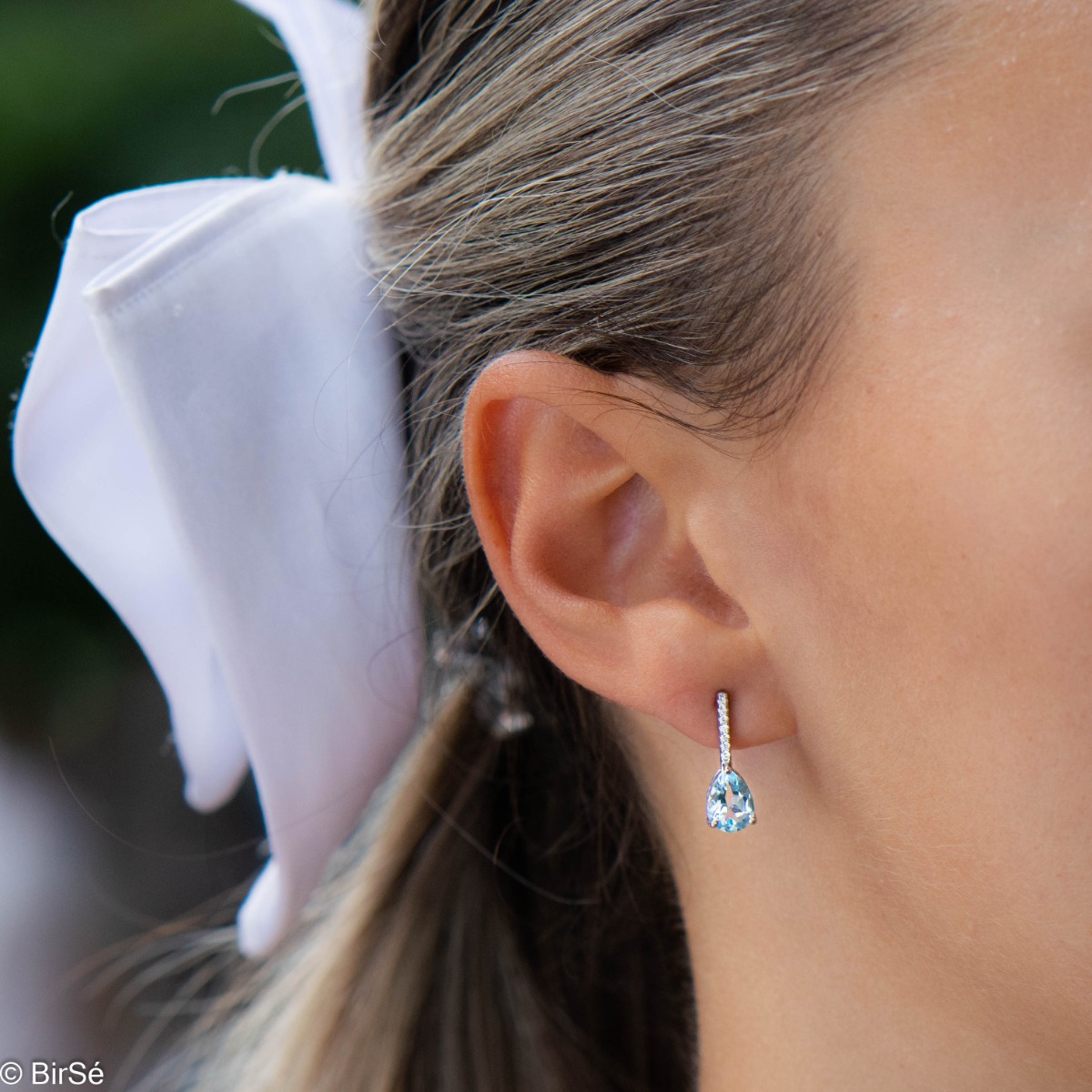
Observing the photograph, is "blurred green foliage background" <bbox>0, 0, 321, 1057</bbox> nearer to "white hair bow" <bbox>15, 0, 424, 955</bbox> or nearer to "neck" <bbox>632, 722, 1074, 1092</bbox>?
"white hair bow" <bbox>15, 0, 424, 955</bbox>

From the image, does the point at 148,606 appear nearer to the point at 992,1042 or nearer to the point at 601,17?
the point at 601,17

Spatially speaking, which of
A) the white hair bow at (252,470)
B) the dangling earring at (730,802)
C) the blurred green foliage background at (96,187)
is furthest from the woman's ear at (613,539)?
the blurred green foliage background at (96,187)

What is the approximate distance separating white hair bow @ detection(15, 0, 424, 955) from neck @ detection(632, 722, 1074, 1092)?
0.30 m

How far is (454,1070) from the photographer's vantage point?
1472mm

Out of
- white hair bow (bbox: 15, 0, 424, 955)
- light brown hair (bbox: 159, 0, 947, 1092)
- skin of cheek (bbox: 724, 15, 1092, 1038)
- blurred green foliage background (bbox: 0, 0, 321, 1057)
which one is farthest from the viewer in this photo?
blurred green foliage background (bbox: 0, 0, 321, 1057)

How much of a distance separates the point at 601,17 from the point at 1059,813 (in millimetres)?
641

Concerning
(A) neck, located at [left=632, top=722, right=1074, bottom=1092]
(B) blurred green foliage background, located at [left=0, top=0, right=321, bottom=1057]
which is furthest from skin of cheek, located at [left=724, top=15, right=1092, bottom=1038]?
(B) blurred green foliage background, located at [left=0, top=0, right=321, bottom=1057]

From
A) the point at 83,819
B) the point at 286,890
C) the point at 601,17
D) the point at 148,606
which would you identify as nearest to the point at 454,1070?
the point at 286,890

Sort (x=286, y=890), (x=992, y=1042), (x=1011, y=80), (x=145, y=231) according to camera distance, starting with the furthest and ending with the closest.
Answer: (x=286, y=890)
(x=145, y=231)
(x=992, y=1042)
(x=1011, y=80)

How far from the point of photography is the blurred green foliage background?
2.40m

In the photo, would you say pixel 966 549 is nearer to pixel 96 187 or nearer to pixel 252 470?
pixel 252 470

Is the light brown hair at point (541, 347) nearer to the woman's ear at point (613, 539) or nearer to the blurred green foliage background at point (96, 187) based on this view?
the woman's ear at point (613, 539)

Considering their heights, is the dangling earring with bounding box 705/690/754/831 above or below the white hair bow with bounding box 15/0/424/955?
below

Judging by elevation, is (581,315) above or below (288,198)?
below
